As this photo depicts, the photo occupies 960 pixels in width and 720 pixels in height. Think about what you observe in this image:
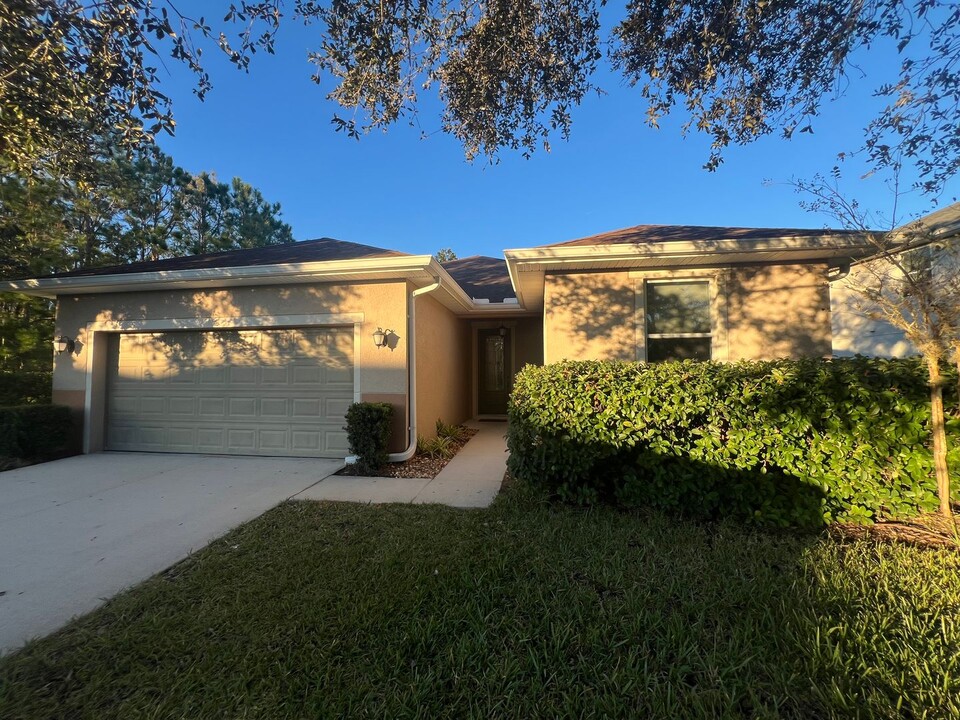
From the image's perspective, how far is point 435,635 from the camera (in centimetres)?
221

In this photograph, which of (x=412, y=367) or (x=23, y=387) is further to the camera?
(x=23, y=387)

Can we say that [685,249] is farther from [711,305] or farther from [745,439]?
[745,439]

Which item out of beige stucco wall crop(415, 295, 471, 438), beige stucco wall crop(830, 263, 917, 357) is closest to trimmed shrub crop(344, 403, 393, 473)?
beige stucco wall crop(415, 295, 471, 438)

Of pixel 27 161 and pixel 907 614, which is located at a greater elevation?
pixel 27 161

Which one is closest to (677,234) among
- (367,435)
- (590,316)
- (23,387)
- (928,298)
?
(590,316)

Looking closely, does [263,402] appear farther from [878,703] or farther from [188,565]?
[878,703]

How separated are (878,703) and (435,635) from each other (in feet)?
6.64

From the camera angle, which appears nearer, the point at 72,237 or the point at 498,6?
the point at 498,6

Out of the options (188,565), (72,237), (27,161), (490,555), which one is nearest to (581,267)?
(490,555)

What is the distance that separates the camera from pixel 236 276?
20.3 feet

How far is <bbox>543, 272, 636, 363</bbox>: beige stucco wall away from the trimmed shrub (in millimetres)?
2724

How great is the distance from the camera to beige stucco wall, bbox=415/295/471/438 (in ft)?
23.5

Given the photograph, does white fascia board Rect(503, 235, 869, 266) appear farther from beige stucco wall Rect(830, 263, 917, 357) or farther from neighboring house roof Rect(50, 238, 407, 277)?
beige stucco wall Rect(830, 263, 917, 357)

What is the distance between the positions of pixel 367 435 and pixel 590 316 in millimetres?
3750
